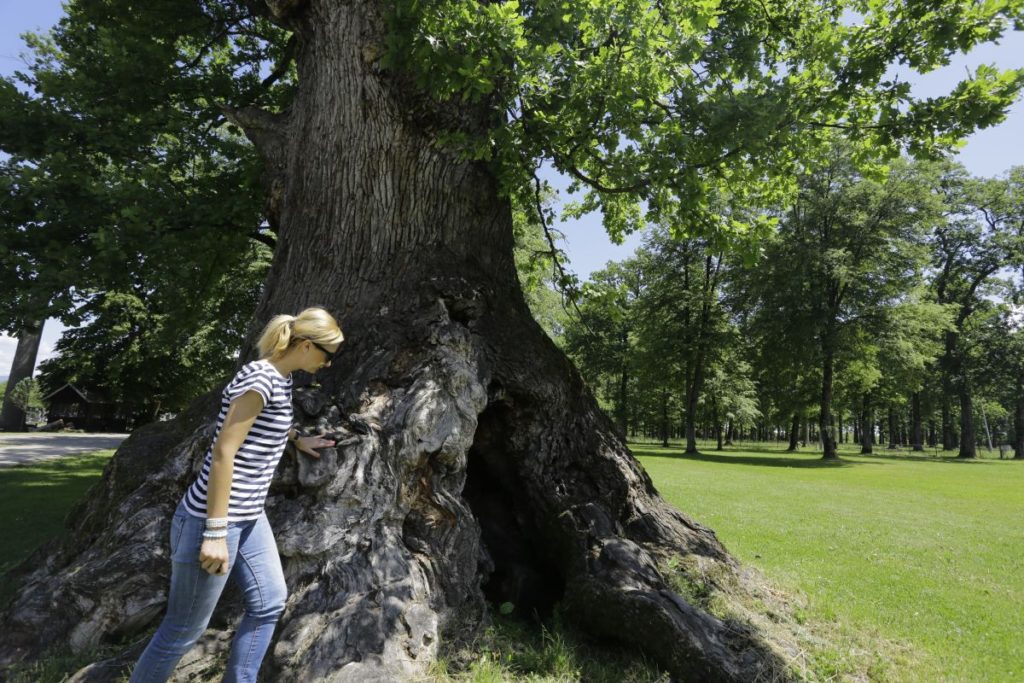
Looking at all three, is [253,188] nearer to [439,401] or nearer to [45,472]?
[439,401]

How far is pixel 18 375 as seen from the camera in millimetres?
35156

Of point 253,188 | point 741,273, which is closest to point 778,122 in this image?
point 253,188

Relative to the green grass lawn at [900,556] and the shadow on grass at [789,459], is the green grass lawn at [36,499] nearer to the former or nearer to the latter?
the green grass lawn at [900,556]

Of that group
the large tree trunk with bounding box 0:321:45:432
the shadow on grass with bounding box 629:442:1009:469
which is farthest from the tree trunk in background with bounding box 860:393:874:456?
the large tree trunk with bounding box 0:321:45:432

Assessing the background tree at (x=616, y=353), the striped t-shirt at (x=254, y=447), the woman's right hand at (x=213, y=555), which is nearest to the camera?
the woman's right hand at (x=213, y=555)

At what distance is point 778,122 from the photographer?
4.95 m

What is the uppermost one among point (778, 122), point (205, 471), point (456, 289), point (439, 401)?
point (778, 122)

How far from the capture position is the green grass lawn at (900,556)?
5223 mm

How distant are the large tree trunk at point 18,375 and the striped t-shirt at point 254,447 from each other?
41.6 metres

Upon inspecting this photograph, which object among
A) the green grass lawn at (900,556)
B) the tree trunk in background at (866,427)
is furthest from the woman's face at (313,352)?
the tree trunk in background at (866,427)

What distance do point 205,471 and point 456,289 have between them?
3009 mm

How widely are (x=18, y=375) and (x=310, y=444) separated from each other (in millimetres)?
41847

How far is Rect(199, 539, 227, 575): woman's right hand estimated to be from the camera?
2.76 metres

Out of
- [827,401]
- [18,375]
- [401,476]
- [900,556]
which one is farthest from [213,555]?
[18,375]
